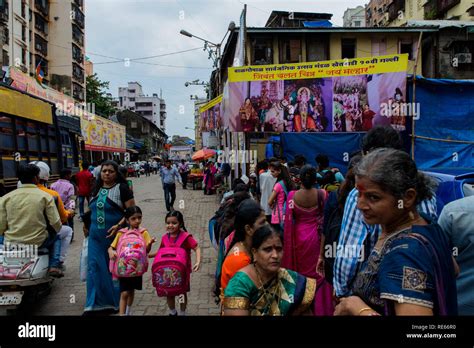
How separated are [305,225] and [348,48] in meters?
17.4

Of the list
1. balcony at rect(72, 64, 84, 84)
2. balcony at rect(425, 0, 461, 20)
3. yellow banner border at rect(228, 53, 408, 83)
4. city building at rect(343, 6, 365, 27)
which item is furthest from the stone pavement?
city building at rect(343, 6, 365, 27)

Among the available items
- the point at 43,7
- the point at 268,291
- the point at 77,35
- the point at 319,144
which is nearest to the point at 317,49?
the point at 319,144

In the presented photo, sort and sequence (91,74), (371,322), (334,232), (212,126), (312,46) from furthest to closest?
(91,74)
(312,46)
(212,126)
(334,232)
(371,322)

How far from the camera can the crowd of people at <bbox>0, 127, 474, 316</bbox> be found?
4.61ft

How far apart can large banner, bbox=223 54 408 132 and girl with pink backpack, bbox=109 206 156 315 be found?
5744mm

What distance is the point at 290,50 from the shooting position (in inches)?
760

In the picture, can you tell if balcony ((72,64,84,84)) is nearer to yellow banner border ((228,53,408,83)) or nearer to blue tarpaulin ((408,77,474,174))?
yellow banner border ((228,53,408,83))

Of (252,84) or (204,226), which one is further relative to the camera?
(204,226)

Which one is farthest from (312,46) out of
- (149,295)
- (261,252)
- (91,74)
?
(91,74)

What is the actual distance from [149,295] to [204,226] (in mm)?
5335

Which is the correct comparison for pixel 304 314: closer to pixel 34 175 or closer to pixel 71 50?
pixel 34 175

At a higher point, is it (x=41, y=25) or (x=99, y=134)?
(x=41, y=25)

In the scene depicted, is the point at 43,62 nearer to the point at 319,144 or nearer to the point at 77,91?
the point at 77,91

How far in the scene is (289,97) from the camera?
9484 mm
